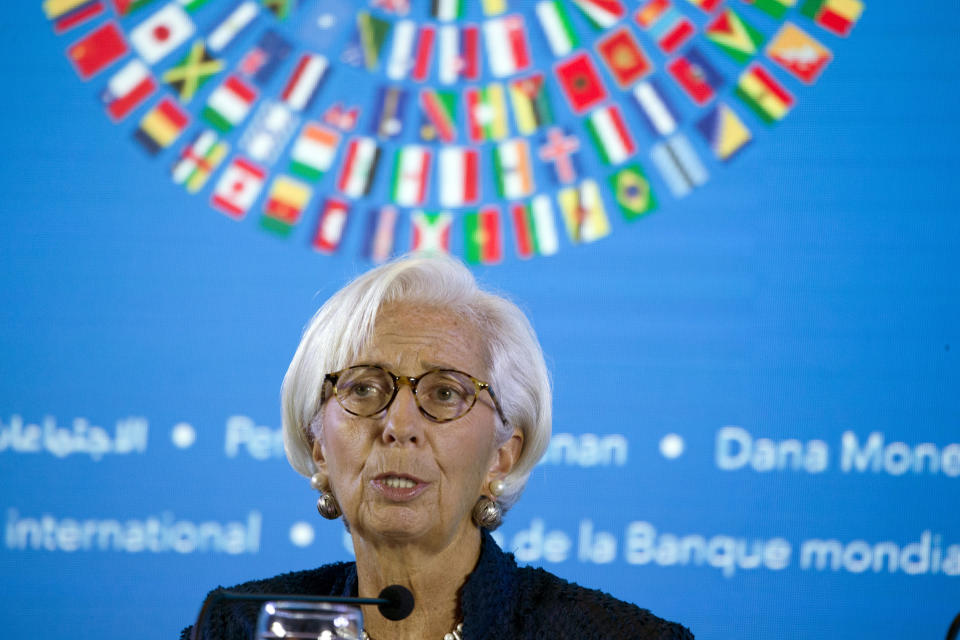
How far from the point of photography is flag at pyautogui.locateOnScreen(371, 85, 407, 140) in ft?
8.93

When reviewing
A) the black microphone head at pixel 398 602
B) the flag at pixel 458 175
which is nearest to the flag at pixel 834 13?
the flag at pixel 458 175

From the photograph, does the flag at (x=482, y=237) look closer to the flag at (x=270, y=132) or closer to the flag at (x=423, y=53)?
the flag at (x=423, y=53)

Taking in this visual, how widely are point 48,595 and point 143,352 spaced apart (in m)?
0.57

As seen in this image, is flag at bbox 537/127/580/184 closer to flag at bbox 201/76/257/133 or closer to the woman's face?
flag at bbox 201/76/257/133

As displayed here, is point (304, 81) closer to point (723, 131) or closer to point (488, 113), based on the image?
point (488, 113)

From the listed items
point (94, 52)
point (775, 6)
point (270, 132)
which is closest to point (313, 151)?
point (270, 132)

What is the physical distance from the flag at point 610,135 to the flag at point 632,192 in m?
0.04

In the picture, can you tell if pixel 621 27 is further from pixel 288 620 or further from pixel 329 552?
pixel 288 620

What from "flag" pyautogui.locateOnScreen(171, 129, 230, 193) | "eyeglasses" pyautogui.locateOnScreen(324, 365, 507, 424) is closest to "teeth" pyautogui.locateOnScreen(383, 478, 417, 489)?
"eyeglasses" pyautogui.locateOnScreen(324, 365, 507, 424)

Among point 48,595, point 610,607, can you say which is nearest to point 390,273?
point 610,607

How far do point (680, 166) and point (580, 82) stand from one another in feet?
0.97

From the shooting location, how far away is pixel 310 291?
2680mm

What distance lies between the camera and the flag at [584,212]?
8.77ft

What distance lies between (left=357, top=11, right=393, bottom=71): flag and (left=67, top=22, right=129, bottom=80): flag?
1.82 ft
